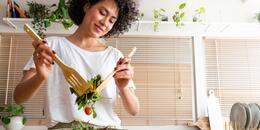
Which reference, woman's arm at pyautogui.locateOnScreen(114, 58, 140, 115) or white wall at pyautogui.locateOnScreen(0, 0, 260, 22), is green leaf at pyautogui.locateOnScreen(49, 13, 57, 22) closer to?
white wall at pyautogui.locateOnScreen(0, 0, 260, 22)

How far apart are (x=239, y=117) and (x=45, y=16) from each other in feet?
5.14

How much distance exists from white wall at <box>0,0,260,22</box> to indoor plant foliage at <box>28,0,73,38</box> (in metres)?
0.65

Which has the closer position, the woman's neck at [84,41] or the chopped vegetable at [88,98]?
the chopped vegetable at [88,98]

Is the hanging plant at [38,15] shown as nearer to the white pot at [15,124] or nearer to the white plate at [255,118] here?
the white pot at [15,124]

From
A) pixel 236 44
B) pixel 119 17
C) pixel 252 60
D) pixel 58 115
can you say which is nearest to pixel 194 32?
pixel 236 44

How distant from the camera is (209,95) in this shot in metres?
2.34

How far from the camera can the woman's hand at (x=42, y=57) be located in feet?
2.21

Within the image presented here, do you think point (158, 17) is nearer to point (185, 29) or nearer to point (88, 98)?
→ point (185, 29)

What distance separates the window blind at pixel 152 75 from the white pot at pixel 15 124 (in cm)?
12

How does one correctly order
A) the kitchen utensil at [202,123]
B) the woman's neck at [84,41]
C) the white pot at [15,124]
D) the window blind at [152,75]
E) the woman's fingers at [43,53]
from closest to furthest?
the woman's fingers at [43,53], the woman's neck at [84,41], the white pot at [15,124], the kitchen utensil at [202,123], the window blind at [152,75]

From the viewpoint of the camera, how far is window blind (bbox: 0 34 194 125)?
7.55ft

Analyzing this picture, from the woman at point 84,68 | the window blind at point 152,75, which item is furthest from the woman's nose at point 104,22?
the window blind at point 152,75

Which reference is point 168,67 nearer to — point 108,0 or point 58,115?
point 108,0

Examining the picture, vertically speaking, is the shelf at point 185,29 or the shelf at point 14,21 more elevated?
the shelf at point 14,21
